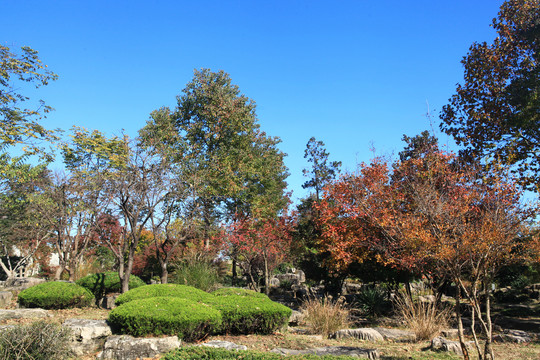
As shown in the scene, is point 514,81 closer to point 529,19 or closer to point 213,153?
point 529,19

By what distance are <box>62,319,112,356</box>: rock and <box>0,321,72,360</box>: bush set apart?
0.81 metres

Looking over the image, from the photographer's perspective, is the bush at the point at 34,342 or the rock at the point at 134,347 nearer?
the bush at the point at 34,342

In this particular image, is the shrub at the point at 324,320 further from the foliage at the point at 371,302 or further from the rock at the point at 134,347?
the rock at the point at 134,347

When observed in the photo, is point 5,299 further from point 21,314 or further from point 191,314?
point 191,314

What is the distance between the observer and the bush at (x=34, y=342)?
15.9 ft

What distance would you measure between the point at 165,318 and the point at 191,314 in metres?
0.49

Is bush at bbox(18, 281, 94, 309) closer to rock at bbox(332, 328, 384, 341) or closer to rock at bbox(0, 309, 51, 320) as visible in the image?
rock at bbox(0, 309, 51, 320)

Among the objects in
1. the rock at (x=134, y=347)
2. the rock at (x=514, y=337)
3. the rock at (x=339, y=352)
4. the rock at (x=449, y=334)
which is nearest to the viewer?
the rock at (x=134, y=347)

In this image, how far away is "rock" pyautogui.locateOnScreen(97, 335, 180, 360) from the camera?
19.3 ft

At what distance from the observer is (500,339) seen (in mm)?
8328

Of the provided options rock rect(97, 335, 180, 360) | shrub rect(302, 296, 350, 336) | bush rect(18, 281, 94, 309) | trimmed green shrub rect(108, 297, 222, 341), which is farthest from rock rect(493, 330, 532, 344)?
bush rect(18, 281, 94, 309)

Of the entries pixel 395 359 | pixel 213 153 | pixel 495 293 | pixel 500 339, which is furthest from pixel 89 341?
pixel 495 293

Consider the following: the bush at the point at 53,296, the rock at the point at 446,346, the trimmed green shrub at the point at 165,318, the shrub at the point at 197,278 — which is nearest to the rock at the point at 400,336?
the rock at the point at 446,346

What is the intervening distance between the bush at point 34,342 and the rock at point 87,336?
0.81 meters
